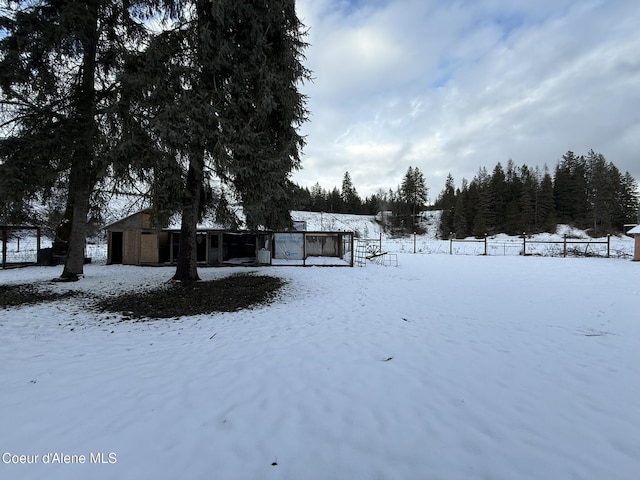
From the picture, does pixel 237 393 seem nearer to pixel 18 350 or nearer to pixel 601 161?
pixel 18 350

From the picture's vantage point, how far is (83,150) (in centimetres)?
930

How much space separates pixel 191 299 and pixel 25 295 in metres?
4.77

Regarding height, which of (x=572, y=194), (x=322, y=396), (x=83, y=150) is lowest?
(x=322, y=396)

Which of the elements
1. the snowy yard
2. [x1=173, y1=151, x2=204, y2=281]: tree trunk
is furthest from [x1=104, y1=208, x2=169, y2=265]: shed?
the snowy yard

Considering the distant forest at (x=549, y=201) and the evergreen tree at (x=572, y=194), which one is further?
the evergreen tree at (x=572, y=194)

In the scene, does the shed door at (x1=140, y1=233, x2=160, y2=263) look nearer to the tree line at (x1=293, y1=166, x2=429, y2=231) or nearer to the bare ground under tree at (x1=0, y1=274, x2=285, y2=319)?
the bare ground under tree at (x1=0, y1=274, x2=285, y2=319)

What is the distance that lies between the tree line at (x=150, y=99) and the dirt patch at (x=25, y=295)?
86.6 inches

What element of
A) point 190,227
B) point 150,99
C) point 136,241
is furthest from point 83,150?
point 136,241

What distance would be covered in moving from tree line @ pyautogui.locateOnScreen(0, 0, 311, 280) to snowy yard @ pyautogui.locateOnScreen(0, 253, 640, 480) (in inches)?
169

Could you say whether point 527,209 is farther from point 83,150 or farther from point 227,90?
point 83,150

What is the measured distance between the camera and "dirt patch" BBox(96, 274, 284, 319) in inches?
274

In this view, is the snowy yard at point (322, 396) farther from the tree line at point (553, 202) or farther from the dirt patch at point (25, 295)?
the tree line at point (553, 202)

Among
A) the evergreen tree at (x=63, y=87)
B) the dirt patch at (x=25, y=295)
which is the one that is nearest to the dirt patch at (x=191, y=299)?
the dirt patch at (x=25, y=295)

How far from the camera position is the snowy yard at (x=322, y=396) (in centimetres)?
226
